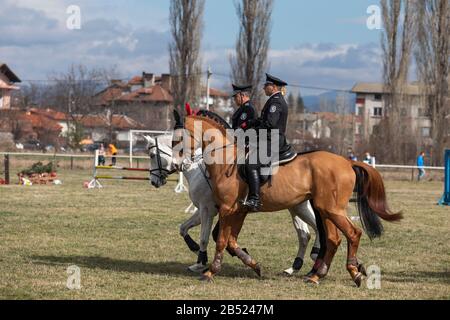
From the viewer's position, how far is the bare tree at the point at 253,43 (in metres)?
43.9

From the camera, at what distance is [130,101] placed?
86.8 m

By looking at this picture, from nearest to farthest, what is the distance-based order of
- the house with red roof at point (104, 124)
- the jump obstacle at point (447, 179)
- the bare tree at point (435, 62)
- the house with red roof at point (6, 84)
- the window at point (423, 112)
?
the jump obstacle at point (447, 179) < the bare tree at point (435, 62) < the window at point (423, 112) < the house with red roof at point (6, 84) < the house with red roof at point (104, 124)

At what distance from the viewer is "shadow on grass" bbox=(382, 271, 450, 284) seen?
32.4 feet

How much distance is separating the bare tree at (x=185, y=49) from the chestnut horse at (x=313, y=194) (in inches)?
1440

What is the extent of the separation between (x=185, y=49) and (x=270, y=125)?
3751cm

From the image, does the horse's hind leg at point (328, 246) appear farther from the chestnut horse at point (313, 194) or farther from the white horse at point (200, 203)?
the white horse at point (200, 203)

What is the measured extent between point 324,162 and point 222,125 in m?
1.59

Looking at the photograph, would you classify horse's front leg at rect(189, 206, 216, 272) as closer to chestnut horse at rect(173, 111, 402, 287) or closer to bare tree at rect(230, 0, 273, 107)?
chestnut horse at rect(173, 111, 402, 287)

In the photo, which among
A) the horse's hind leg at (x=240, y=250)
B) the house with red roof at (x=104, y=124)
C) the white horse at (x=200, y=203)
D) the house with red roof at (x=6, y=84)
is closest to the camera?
the horse's hind leg at (x=240, y=250)

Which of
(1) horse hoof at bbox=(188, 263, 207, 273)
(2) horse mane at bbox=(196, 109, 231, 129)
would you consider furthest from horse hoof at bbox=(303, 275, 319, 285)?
(2) horse mane at bbox=(196, 109, 231, 129)

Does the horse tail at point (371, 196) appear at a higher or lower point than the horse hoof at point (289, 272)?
higher

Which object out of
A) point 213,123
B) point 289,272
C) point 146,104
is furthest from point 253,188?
point 146,104

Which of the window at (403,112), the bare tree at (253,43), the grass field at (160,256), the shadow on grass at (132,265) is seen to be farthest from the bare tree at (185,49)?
the shadow on grass at (132,265)

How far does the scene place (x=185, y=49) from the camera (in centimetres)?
4644
